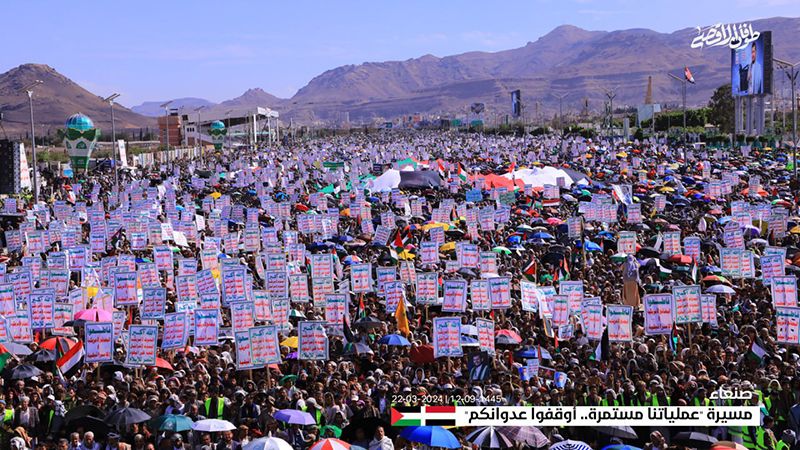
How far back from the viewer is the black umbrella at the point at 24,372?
43.2ft

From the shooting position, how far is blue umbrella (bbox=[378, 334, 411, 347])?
15.3 m

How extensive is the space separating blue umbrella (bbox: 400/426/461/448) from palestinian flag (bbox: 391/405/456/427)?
258mm

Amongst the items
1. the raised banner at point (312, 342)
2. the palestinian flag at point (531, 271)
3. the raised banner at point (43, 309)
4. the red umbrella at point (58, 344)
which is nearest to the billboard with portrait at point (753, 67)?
the palestinian flag at point (531, 271)

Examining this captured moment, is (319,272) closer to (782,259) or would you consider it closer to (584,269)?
(584,269)

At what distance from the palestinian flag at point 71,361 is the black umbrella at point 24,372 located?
0.62m

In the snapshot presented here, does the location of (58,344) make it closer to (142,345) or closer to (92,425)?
(142,345)

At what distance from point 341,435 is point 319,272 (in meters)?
8.61

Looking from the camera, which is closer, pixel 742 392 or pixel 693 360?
pixel 742 392

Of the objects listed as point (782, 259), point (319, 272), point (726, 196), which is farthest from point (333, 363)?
point (726, 196)

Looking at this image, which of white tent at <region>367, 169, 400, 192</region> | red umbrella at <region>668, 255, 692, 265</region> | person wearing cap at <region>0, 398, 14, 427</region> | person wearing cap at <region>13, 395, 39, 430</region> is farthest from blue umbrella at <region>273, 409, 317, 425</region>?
white tent at <region>367, 169, 400, 192</region>

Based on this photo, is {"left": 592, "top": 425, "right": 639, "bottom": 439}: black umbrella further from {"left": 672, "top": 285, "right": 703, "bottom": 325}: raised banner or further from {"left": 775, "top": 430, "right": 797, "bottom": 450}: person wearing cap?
{"left": 672, "top": 285, "right": 703, "bottom": 325}: raised banner

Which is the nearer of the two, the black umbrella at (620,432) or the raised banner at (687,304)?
the black umbrella at (620,432)

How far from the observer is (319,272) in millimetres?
19094

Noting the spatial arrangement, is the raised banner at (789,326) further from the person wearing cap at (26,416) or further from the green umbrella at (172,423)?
the person wearing cap at (26,416)
